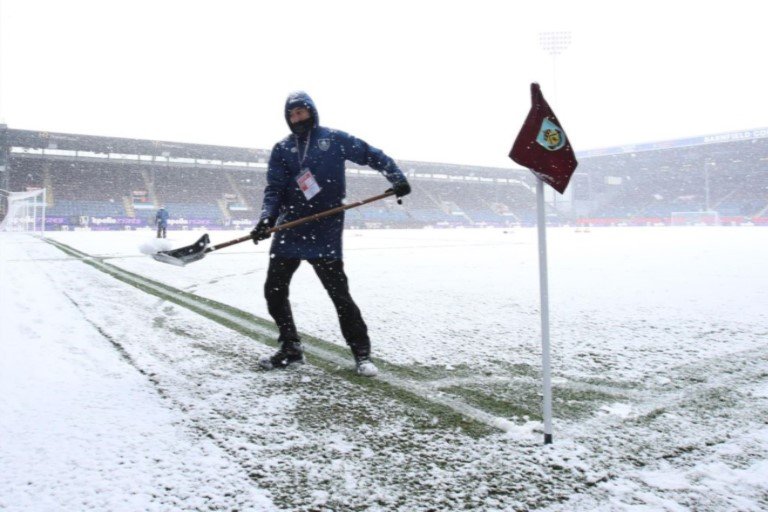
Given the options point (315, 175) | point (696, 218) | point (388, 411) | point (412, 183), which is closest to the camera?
point (388, 411)

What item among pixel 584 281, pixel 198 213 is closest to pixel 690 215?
pixel 198 213

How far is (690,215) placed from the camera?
4812 centimetres

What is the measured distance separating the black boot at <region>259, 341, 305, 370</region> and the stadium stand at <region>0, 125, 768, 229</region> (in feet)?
122

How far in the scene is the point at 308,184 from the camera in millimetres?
2887

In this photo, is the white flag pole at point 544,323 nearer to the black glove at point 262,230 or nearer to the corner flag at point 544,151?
the corner flag at point 544,151

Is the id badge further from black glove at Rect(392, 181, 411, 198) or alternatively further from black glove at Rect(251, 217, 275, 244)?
black glove at Rect(392, 181, 411, 198)

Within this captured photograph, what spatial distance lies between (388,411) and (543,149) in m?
1.29

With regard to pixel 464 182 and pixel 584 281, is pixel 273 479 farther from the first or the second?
pixel 464 182

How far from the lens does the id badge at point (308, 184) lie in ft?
9.43

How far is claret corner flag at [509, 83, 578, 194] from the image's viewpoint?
1.92m

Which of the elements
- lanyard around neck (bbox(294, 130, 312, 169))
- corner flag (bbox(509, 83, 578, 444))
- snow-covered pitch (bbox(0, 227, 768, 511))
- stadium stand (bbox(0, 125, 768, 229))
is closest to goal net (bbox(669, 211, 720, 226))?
stadium stand (bbox(0, 125, 768, 229))

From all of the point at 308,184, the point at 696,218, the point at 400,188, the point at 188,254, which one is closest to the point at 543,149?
the point at 400,188

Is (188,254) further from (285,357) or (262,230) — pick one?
(285,357)

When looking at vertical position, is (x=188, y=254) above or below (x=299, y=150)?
below
